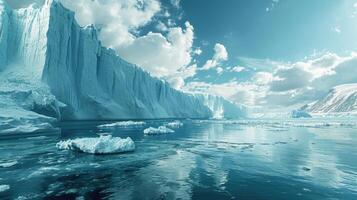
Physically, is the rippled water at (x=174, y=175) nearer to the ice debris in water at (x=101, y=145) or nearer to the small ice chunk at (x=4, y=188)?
the small ice chunk at (x=4, y=188)

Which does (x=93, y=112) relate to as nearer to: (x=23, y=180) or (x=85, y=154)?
(x=85, y=154)

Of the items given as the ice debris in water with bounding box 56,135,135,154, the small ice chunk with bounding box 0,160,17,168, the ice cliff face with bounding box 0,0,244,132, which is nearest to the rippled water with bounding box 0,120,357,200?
the small ice chunk with bounding box 0,160,17,168

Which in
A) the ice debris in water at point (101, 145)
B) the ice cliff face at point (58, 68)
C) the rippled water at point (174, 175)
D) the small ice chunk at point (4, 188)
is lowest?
the small ice chunk at point (4, 188)

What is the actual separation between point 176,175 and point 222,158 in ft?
23.5

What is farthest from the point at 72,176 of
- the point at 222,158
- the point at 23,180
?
the point at 222,158

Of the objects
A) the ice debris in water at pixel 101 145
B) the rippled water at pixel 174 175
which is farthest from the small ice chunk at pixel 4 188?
the ice debris in water at pixel 101 145

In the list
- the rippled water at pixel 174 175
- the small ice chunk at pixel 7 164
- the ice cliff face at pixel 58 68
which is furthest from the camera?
the ice cliff face at pixel 58 68

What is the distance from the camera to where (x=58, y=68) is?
234 ft

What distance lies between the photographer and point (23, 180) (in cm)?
1448

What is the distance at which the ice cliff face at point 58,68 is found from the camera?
59.5 meters

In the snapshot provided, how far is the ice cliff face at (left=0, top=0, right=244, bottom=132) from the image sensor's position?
59.5 metres

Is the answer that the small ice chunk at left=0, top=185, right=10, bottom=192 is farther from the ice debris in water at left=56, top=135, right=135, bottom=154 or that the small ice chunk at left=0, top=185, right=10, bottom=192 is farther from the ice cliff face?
the ice cliff face

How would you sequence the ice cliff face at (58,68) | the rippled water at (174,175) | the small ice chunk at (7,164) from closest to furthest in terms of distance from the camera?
the rippled water at (174,175)
the small ice chunk at (7,164)
the ice cliff face at (58,68)

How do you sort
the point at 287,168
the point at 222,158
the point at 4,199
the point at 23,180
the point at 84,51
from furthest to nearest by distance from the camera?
the point at 84,51, the point at 222,158, the point at 287,168, the point at 23,180, the point at 4,199
